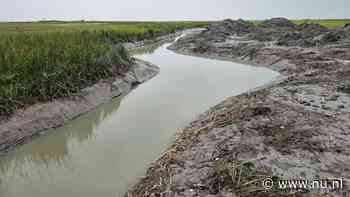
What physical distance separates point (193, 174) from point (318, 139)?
219cm

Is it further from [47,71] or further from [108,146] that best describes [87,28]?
[108,146]

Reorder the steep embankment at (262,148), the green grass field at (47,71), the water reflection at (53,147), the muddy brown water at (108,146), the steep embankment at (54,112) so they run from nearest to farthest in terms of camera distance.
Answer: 1. the steep embankment at (262,148)
2. the muddy brown water at (108,146)
3. the water reflection at (53,147)
4. the steep embankment at (54,112)
5. the green grass field at (47,71)

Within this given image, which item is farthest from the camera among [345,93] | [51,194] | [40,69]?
[40,69]

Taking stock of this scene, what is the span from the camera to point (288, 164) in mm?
3586

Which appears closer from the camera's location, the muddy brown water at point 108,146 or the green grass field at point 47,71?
the muddy brown water at point 108,146

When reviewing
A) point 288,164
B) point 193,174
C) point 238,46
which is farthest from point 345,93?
point 238,46

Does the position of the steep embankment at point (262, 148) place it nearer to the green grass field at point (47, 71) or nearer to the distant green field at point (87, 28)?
the green grass field at point (47, 71)

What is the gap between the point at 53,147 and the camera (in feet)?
19.1

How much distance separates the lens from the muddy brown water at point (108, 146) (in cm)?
432

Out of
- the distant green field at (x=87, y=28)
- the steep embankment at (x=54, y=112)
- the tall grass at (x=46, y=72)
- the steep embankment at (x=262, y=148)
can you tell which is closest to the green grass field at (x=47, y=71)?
the tall grass at (x=46, y=72)

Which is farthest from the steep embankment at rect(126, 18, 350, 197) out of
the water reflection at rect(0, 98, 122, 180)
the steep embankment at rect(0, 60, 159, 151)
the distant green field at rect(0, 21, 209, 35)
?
the distant green field at rect(0, 21, 209, 35)

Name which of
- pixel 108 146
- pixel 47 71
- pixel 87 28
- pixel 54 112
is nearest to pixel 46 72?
pixel 47 71

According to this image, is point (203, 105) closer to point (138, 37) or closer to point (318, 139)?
point (318, 139)

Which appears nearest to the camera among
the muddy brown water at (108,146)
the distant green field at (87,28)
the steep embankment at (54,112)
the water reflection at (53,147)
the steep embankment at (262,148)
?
the steep embankment at (262,148)
